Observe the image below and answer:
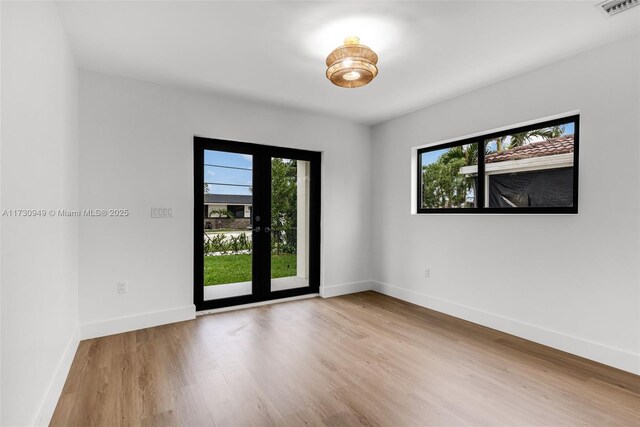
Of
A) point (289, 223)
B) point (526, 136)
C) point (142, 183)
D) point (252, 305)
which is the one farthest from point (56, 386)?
point (526, 136)

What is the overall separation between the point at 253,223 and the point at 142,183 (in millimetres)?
1341

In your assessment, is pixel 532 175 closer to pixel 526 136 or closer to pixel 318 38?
pixel 526 136

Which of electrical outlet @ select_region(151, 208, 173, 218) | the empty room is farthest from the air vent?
electrical outlet @ select_region(151, 208, 173, 218)

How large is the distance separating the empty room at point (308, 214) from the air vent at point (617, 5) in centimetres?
1

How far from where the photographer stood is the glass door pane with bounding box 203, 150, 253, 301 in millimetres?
3768

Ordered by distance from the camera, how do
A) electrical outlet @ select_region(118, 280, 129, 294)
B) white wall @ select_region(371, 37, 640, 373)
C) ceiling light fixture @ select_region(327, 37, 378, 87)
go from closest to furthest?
ceiling light fixture @ select_region(327, 37, 378, 87), white wall @ select_region(371, 37, 640, 373), electrical outlet @ select_region(118, 280, 129, 294)

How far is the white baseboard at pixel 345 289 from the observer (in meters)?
4.51

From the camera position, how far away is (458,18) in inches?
87.6

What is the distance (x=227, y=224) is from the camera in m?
3.87

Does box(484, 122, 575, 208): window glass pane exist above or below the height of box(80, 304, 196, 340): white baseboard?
above

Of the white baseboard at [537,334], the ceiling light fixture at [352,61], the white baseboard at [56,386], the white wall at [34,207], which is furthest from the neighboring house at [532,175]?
the white baseboard at [56,386]

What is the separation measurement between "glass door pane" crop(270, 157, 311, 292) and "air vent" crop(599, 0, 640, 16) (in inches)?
129

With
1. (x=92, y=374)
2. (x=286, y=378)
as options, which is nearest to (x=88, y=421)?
(x=92, y=374)

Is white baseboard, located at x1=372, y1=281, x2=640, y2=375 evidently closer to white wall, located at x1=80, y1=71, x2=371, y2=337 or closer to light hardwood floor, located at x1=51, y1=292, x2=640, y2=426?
light hardwood floor, located at x1=51, y1=292, x2=640, y2=426
